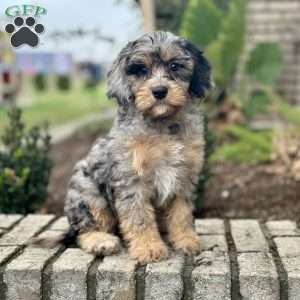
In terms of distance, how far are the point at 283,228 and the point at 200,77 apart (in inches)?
59.1

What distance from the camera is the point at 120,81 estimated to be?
406 cm

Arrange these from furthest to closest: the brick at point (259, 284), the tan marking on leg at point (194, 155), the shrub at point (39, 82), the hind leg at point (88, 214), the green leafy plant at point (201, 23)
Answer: the shrub at point (39, 82), the green leafy plant at point (201, 23), the hind leg at point (88, 214), the tan marking on leg at point (194, 155), the brick at point (259, 284)

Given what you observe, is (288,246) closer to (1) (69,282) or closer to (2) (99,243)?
(2) (99,243)

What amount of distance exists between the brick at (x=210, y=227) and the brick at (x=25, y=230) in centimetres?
123

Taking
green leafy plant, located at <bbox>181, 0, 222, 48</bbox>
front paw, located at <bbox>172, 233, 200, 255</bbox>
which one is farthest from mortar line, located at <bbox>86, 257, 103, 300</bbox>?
green leafy plant, located at <bbox>181, 0, 222, 48</bbox>

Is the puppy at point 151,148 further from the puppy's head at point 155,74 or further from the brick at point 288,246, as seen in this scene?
the brick at point 288,246

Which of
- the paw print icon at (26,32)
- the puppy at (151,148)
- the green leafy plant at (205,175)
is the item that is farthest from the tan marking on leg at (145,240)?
the green leafy plant at (205,175)

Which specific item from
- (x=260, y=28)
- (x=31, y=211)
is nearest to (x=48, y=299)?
(x=31, y=211)

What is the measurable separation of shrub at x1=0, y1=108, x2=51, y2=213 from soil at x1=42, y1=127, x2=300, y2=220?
52cm

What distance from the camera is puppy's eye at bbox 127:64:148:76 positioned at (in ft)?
13.0

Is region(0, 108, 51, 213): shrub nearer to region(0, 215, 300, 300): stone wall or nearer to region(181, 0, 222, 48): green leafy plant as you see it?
region(0, 215, 300, 300): stone wall

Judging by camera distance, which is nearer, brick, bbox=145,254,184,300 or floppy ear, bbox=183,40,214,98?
brick, bbox=145,254,184,300

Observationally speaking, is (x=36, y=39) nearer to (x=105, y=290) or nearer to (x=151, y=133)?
(x=151, y=133)

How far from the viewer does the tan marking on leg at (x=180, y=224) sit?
4.29m
